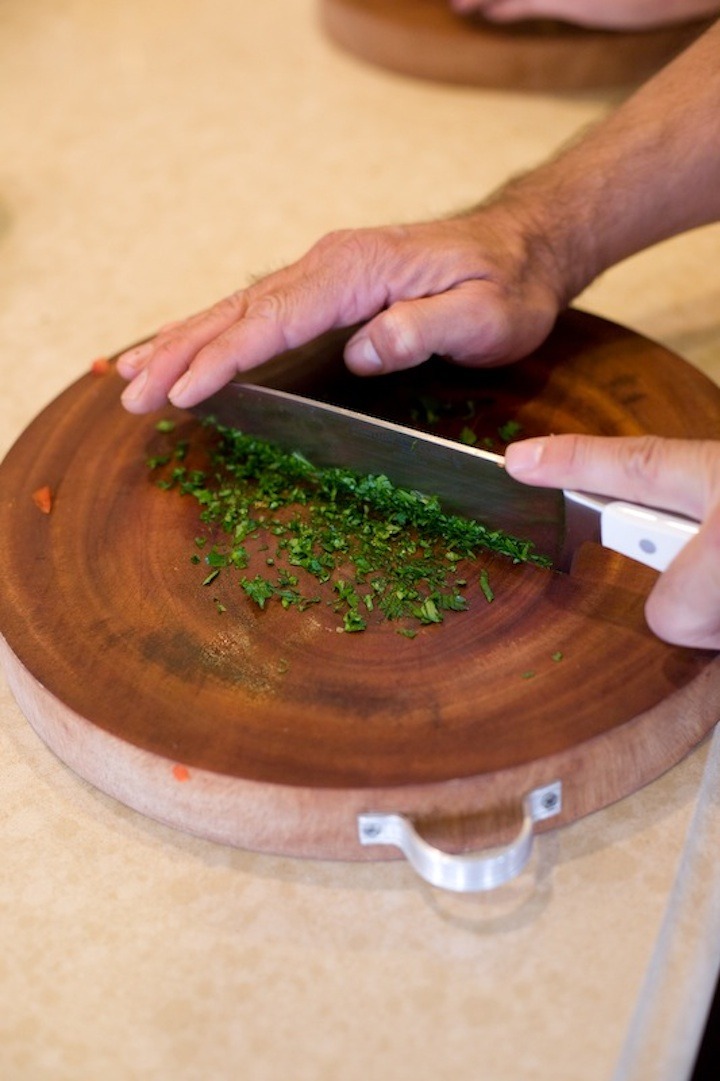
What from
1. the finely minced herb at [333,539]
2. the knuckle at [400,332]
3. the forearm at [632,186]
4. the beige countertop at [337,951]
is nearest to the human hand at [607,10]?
the forearm at [632,186]

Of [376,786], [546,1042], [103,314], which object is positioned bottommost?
[546,1042]

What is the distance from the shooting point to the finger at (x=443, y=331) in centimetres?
120

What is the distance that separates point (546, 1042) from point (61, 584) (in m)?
0.59

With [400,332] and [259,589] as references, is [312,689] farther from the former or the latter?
[400,332]

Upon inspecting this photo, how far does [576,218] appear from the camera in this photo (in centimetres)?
137

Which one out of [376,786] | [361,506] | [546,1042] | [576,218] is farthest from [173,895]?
[576,218]

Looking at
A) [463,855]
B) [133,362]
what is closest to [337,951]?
[463,855]

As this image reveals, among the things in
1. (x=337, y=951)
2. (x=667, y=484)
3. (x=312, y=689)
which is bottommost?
(x=337, y=951)

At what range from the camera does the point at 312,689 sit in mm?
967

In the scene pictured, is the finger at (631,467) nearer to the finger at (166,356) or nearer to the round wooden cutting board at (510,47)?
the finger at (166,356)

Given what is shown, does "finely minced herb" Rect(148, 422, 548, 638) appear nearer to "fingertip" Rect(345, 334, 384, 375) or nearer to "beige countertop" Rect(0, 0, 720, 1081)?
"fingertip" Rect(345, 334, 384, 375)

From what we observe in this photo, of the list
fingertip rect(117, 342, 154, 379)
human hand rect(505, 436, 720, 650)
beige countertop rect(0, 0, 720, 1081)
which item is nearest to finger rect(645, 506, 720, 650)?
human hand rect(505, 436, 720, 650)

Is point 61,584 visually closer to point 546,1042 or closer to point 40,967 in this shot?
point 40,967

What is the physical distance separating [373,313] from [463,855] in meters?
0.61
